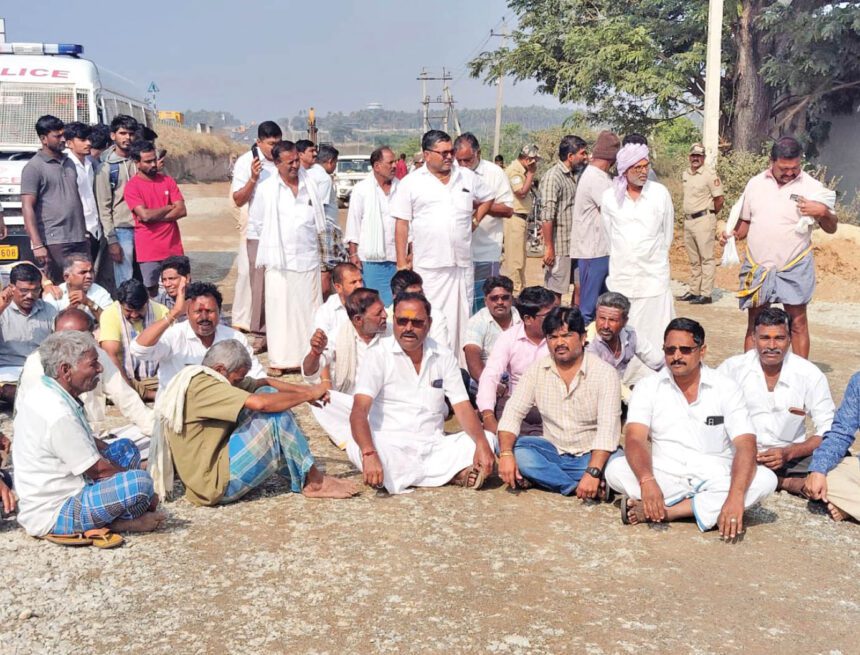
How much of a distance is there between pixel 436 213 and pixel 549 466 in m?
2.54

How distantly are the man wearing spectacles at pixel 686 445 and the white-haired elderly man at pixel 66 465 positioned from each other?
239 cm

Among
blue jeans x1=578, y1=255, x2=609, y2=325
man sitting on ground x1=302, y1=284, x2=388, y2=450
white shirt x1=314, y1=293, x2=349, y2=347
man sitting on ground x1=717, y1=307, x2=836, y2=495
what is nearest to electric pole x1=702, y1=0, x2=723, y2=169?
blue jeans x1=578, y1=255, x2=609, y2=325

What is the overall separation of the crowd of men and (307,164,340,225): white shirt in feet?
0.70

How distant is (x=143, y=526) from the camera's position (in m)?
4.65

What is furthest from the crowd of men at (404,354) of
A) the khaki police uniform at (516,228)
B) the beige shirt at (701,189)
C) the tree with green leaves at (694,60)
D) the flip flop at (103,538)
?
the tree with green leaves at (694,60)

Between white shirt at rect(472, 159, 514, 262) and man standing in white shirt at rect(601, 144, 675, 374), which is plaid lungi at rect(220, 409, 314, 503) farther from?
white shirt at rect(472, 159, 514, 262)

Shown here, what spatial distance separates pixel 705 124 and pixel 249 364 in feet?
39.4

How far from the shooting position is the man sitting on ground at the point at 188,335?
5.90m

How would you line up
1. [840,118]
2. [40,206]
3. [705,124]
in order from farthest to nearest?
[840,118], [705,124], [40,206]

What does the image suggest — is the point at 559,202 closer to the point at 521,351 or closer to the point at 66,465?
the point at 521,351

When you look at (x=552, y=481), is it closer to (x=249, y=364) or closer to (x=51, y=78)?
(x=249, y=364)

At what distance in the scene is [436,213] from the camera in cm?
713

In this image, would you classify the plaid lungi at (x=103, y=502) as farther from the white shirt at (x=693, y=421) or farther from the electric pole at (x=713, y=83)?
the electric pole at (x=713, y=83)

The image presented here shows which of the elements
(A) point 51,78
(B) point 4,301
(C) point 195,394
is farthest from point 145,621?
(A) point 51,78
